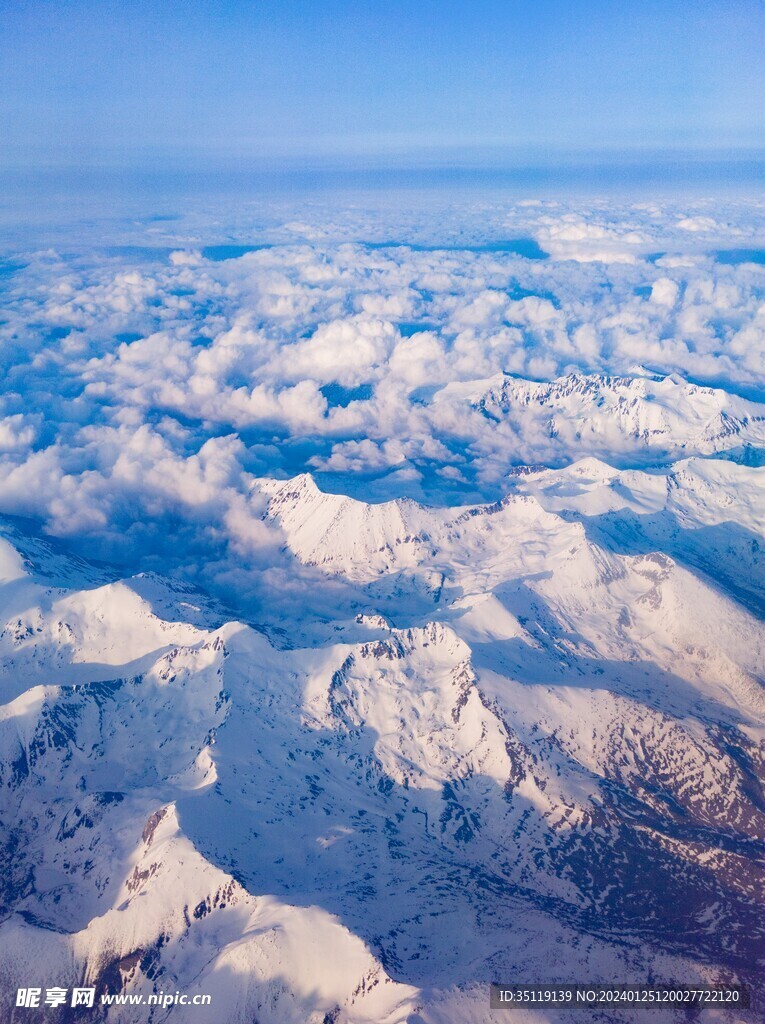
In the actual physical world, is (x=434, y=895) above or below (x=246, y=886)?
below

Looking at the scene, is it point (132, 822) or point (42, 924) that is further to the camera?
point (132, 822)

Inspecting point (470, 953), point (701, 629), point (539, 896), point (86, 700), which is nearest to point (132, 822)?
point (86, 700)

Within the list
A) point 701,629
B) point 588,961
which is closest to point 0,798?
point 588,961

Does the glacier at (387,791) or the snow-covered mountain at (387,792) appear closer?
the glacier at (387,791)

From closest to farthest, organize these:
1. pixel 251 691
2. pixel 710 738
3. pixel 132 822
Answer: pixel 132 822 < pixel 710 738 < pixel 251 691

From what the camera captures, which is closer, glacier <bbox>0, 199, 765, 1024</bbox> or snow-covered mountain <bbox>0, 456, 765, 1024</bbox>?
glacier <bbox>0, 199, 765, 1024</bbox>

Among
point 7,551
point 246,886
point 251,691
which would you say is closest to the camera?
point 246,886

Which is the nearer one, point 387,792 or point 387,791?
point 387,792

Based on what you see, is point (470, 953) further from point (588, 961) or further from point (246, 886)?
point (246, 886)
